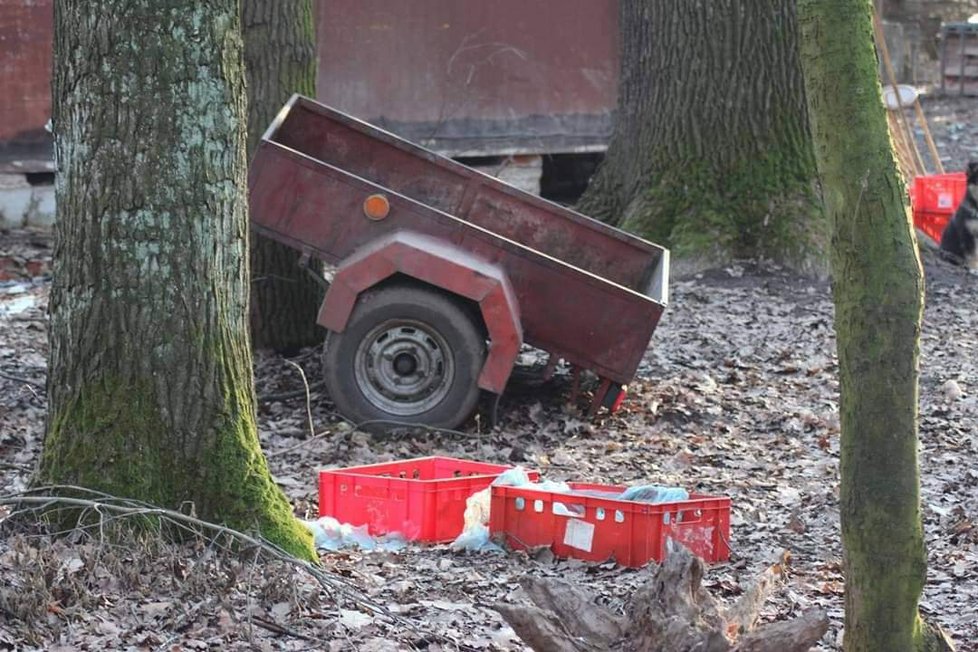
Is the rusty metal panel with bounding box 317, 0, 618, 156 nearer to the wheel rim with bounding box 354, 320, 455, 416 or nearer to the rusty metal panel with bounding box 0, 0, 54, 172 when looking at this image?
the rusty metal panel with bounding box 0, 0, 54, 172

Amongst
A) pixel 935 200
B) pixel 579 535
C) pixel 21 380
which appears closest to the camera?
pixel 579 535

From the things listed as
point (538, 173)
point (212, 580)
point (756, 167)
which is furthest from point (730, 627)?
point (538, 173)

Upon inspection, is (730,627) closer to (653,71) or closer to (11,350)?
(11,350)

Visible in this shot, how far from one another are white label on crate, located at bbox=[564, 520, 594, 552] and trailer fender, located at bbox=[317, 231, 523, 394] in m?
2.07

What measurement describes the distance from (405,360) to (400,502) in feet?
6.64

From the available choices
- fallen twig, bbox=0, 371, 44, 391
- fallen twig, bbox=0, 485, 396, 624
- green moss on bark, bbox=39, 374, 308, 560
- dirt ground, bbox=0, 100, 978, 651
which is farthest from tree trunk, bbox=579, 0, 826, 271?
fallen twig, bbox=0, 485, 396, 624

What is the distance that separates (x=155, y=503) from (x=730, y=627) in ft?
6.92

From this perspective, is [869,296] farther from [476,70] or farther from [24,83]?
[476,70]

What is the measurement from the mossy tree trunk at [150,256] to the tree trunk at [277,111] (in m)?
4.33

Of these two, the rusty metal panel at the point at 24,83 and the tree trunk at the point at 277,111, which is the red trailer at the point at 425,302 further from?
the rusty metal panel at the point at 24,83

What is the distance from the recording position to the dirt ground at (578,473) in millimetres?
4680

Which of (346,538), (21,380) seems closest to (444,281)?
(346,538)

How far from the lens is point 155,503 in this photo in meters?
5.11

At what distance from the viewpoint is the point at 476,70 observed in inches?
664
